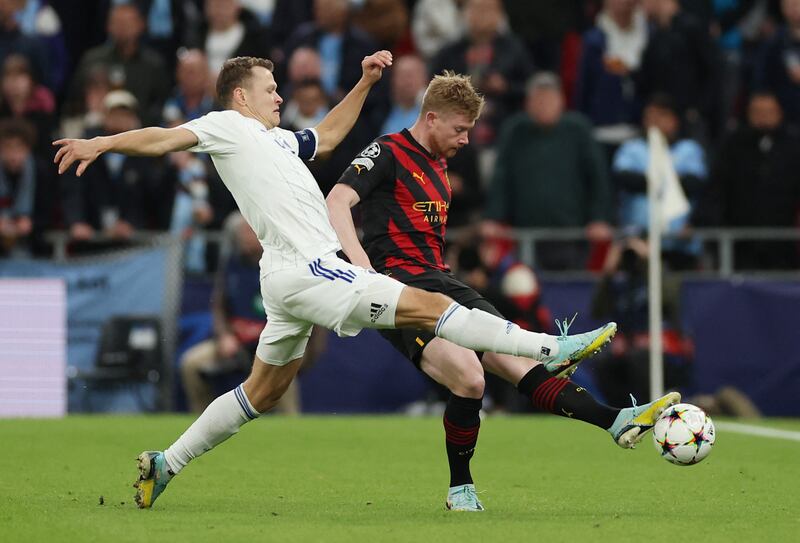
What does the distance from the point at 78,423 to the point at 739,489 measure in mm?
6424

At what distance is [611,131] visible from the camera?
16812mm

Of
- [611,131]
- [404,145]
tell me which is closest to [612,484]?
[404,145]

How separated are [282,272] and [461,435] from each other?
1.25 meters

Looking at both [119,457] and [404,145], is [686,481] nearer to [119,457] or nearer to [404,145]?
[404,145]

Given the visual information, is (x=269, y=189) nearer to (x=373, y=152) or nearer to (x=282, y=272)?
(x=282, y=272)

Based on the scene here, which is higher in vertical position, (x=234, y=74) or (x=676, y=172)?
(x=234, y=74)

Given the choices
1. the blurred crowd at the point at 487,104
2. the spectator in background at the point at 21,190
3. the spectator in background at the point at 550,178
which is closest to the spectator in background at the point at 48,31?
the blurred crowd at the point at 487,104

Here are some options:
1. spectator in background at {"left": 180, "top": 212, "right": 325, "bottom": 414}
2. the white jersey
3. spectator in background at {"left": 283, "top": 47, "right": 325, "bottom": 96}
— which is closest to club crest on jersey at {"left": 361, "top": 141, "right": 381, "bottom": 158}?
the white jersey

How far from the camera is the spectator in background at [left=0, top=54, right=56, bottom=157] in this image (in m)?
16.2

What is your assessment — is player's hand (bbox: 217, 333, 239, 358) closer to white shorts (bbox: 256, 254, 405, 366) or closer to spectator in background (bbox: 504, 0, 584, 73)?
spectator in background (bbox: 504, 0, 584, 73)

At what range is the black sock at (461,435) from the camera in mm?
7930

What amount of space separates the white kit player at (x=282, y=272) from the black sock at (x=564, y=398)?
0.24 metres

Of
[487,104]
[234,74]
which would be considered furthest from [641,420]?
[487,104]

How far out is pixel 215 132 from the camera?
767cm
